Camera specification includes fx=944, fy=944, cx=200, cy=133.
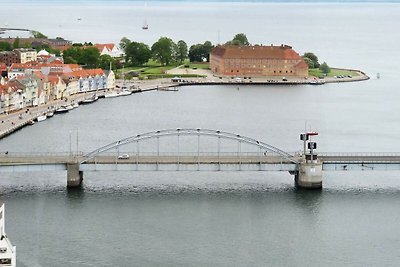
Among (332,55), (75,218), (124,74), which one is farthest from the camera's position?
(332,55)

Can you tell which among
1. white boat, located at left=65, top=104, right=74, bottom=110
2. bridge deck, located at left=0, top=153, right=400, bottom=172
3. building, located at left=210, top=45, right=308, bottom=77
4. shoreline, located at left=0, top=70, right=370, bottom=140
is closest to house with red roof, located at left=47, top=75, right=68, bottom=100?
shoreline, located at left=0, top=70, right=370, bottom=140

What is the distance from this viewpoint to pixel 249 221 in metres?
28.9

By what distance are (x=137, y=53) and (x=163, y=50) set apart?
2.35 meters

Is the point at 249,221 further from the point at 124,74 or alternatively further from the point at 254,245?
the point at 124,74

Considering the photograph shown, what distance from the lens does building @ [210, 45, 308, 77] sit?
253ft

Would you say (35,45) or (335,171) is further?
(35,45)

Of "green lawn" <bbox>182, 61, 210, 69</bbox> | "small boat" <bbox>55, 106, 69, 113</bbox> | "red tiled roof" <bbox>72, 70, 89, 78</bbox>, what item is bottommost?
"small boat" <bbox>55, 106, 69, 113</bbox>

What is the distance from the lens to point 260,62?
255ft

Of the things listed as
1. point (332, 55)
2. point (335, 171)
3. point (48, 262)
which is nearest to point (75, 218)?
point (48, 262)

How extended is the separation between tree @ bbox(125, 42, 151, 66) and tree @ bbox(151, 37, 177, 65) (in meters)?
0.88

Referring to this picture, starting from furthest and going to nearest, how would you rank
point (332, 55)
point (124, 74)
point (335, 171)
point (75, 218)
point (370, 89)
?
1. point (332, 55)
2. point (124, 74)
3. point (370, 89)
4. point (335, 171)
5. point (75, 218)

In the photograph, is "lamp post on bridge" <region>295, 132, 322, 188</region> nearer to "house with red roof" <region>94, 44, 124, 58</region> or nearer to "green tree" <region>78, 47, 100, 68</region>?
"green tree" <region>78, 47, 100, 68</region>

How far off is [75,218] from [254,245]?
19.1 feet

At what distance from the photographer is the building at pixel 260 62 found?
7719 centimetres
